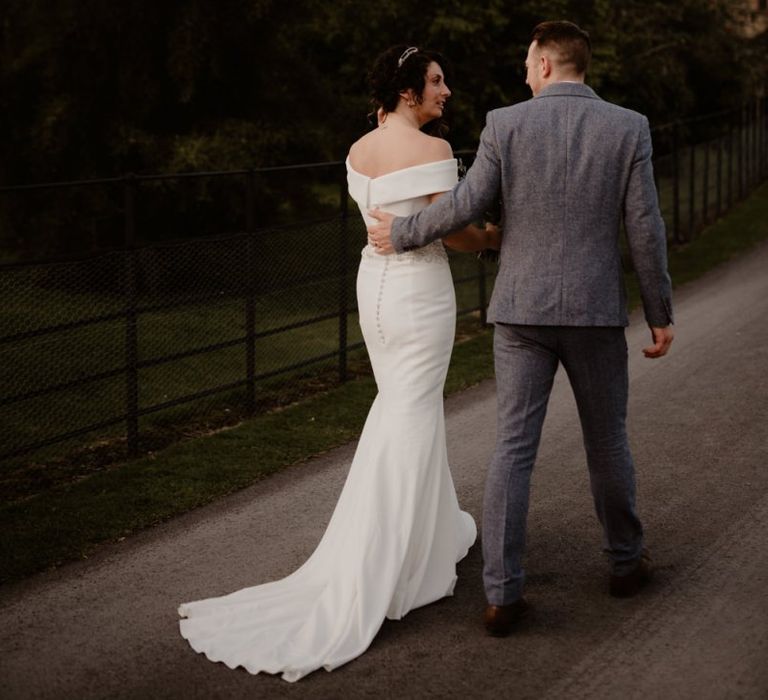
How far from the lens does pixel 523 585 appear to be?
5.14 metres

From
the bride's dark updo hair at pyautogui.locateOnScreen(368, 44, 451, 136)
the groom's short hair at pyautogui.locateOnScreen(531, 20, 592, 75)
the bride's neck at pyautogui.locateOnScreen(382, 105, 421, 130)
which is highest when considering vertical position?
the groom's short hair at pyautogui.locateOnScreen(531, 20, 592, 75)

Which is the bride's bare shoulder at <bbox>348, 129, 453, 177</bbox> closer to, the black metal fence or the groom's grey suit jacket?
the groom's grey suit jacket

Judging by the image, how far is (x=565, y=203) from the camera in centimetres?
471

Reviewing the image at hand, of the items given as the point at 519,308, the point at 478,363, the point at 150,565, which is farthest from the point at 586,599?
the point at 478,363

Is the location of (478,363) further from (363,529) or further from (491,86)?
(491,86)

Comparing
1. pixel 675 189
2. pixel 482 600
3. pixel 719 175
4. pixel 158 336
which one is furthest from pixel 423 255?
pixel 719 175

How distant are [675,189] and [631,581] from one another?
45.7 feet

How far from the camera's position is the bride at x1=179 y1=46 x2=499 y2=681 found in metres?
4.99

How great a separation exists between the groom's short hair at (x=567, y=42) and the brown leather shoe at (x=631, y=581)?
78.1 inches

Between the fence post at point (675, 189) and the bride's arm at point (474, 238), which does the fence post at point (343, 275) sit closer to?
the bride's arm at point (474, 238)

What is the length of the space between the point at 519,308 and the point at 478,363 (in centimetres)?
593

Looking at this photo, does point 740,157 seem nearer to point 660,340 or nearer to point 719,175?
point 719,175

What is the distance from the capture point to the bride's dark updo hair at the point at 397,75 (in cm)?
525

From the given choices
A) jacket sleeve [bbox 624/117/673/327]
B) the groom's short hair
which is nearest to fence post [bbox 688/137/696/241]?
jacket sleeve [bbox 624/117/673/327]
